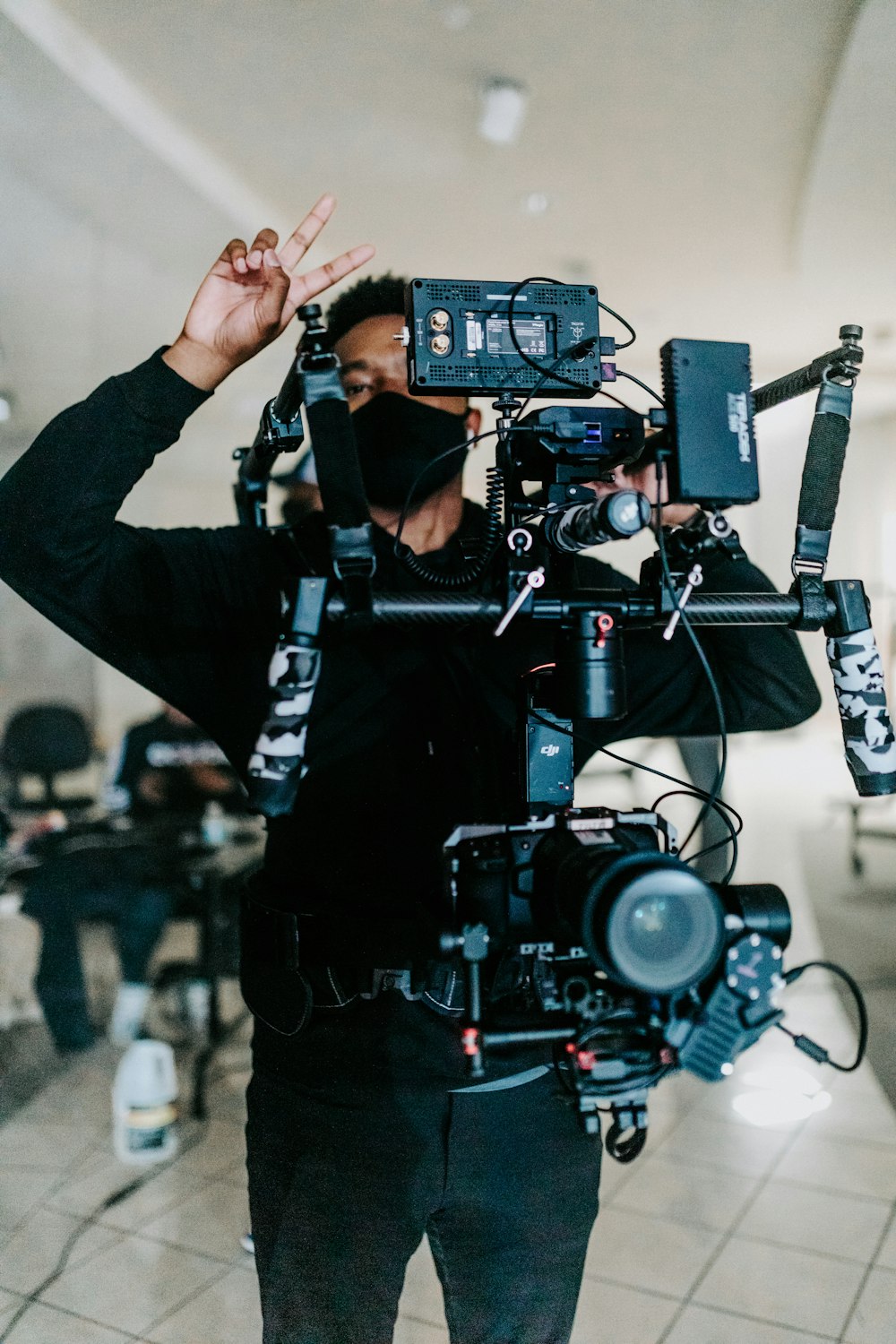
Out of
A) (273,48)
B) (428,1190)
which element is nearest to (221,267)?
(428,1190)

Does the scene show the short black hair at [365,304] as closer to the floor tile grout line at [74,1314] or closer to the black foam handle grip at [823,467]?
the black foam handle grip at [823,467]

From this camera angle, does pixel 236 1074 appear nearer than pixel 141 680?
No

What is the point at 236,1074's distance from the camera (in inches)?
113

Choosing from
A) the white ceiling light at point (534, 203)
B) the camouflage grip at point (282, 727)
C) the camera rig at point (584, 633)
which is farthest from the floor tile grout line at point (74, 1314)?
the white ceiling light at point (534, 203)

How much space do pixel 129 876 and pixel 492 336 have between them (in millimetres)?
2969

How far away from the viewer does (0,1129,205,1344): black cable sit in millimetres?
1558

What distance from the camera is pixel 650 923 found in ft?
2.20

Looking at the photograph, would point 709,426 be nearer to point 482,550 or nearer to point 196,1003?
point 482,550

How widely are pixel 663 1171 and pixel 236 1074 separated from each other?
4.12ft

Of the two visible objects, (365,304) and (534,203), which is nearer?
(365,304)

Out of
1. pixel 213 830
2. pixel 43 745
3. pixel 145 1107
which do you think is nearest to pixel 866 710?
pixel 145 1107

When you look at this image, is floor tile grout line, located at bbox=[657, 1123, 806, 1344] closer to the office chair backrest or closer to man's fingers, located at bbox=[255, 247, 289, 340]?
man's fingers, located at bbox=[255, 247, 289, 340]

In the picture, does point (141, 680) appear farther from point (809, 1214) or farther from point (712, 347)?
point (809, 1214)

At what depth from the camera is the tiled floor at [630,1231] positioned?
1655mm
